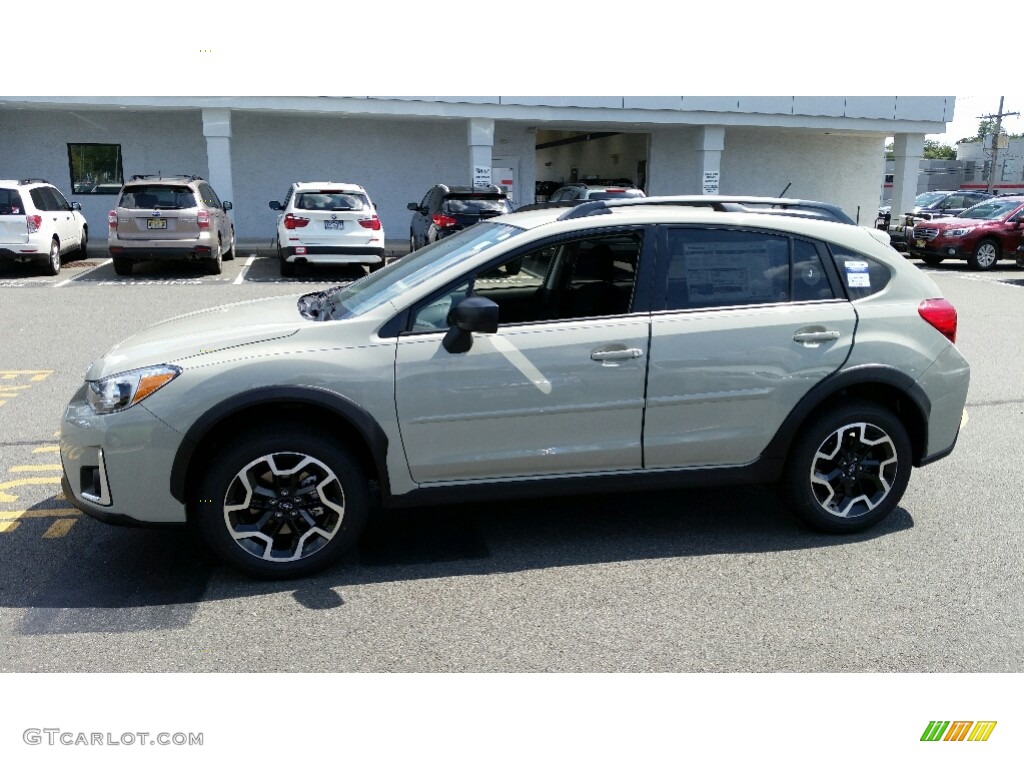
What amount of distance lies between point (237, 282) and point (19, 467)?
10.1 meters

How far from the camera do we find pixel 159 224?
1527 cm

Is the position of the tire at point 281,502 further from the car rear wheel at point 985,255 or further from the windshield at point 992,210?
the windshield at point 992,210

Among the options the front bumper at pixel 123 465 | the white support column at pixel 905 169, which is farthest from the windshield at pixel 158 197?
the white support column at pixel 905 169

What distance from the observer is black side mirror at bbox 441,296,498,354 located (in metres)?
4.00

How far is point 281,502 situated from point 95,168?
20677 mm

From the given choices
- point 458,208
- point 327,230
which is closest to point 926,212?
point 458,208

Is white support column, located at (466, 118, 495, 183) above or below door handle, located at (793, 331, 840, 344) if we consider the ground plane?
above

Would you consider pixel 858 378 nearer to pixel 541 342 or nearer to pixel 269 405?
pixel 541 342

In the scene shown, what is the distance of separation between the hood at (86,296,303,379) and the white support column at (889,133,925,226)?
24.7 meters

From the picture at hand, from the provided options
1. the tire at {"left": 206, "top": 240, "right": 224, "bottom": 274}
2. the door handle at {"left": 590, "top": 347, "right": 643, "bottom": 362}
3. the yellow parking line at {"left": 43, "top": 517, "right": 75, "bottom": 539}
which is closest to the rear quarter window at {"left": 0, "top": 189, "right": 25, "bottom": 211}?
the tire at {"left": 206, "top": 240, "right": 224, "bottom": 274}

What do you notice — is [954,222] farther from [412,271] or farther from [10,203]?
[412,271]

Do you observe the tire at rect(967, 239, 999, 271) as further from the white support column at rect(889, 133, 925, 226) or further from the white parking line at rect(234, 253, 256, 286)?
the white parking line at rect(234, 253, 256, 286)

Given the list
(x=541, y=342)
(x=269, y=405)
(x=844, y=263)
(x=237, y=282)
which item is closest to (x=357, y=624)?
(x=269, y=405)

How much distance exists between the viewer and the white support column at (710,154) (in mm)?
24297
